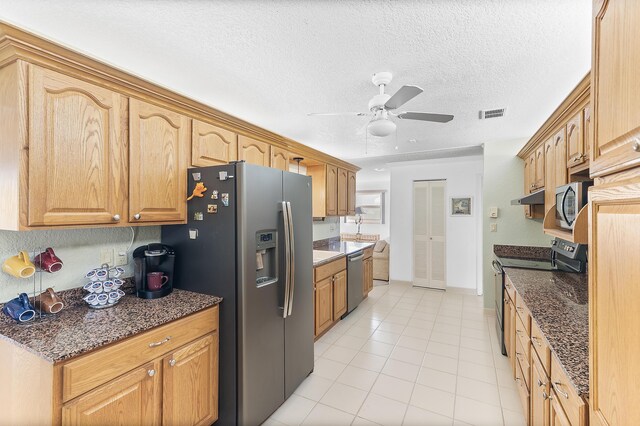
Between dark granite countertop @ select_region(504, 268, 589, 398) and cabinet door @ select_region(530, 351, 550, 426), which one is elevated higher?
dark granite countertop @ select_region(504, 268, 589, 398)

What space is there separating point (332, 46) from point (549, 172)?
7.05 ft

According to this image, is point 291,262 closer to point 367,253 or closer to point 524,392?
point 524,392

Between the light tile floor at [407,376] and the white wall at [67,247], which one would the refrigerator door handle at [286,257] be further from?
the white wall at [67,247]

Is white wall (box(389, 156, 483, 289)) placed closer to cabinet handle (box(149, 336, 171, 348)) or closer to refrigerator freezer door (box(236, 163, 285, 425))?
refrigerator freezer door (box(236, 163, 285, 425))

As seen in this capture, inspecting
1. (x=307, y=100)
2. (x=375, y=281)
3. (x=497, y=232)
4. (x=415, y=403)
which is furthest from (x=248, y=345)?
(x=375, y=281)

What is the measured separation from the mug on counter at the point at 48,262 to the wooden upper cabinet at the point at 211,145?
945mm

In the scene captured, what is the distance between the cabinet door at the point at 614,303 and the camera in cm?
59

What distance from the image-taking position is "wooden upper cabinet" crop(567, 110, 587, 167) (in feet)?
6.05

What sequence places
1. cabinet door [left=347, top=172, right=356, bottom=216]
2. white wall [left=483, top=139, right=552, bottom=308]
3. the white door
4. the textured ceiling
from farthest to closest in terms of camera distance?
the white door
cabinet door [left=347, top=172, right=356, bottom=216]
white wall [left=483, top=139, right=552, bottom=308]
the textured ceiling

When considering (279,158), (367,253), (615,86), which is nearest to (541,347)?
(615,86)

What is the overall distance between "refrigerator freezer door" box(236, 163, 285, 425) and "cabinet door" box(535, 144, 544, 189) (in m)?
2.49

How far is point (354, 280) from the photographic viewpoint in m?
3.95

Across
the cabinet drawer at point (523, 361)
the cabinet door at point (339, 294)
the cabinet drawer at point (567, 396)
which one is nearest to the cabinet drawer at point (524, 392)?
the cabinet drawer at point (523, 361)

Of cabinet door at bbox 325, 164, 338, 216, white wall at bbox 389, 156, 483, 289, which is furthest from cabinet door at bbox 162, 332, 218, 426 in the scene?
white wall at bbox 389, 156, 483, 289
